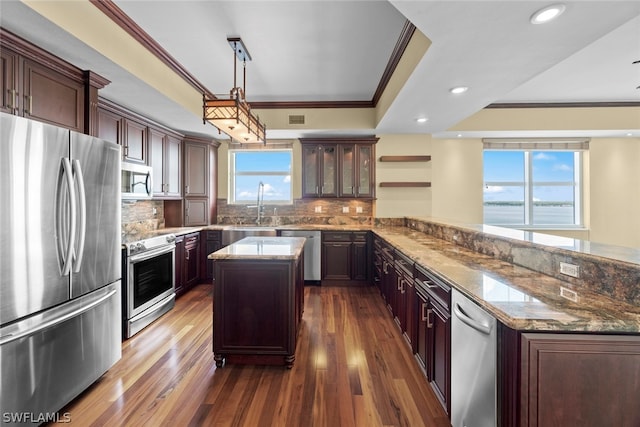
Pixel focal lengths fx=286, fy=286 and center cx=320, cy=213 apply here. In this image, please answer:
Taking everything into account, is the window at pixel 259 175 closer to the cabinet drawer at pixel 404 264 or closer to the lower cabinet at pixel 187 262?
the lower cabinet at pixel 187 262

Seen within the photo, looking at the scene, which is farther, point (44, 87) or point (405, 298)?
point (405, 298)

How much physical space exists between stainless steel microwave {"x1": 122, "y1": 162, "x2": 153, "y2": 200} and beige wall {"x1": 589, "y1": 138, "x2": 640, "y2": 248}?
7574 mm

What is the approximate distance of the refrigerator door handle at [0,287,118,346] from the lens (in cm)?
151

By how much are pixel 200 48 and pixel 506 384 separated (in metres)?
3.61

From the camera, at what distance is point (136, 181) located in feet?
11.7

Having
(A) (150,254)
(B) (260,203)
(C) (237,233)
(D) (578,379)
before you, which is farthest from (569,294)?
(B) (260,203)

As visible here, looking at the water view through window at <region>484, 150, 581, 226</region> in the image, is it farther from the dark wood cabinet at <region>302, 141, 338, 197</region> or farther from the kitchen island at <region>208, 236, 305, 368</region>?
the kitchen island at <region>208, 236, 305, 368</region>

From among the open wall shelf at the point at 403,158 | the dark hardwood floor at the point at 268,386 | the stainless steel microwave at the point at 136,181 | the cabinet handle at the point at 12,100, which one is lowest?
the dark hardwood floor at the point at 268,386

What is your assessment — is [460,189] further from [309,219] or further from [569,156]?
[309,219]

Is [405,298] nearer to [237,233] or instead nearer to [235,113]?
[235,113]

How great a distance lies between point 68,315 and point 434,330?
2.40 meters

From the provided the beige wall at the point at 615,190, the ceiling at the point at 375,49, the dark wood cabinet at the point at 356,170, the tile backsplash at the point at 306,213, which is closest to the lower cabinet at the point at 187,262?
the tile backsplash at the point at 306,213

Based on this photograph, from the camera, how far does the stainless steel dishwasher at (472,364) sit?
4.23 feet

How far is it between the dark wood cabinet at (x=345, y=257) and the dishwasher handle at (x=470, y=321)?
303cm
